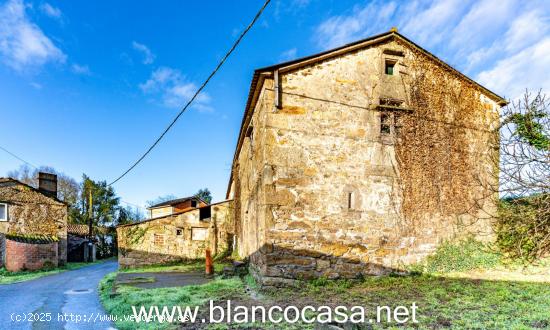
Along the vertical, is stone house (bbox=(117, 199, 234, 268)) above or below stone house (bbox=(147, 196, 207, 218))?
below

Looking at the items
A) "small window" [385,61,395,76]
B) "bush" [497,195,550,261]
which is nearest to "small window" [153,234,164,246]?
"small window" [385,61,395,76]

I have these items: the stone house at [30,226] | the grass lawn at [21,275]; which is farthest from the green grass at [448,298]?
the stone house at [30,226]

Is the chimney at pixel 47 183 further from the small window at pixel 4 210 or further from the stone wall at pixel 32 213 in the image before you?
the small window at pixel 4 210

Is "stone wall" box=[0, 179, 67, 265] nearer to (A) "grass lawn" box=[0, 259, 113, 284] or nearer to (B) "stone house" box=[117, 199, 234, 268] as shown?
(A) "grass lawn" box=[0, 259, 113, 284]

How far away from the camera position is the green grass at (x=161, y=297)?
6.31m

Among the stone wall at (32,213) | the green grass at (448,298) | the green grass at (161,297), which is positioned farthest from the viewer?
the stone wall at (32,213)

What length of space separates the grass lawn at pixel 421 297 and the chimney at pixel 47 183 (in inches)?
599

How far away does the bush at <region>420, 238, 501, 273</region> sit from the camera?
9891mm

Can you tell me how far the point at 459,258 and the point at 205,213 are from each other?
12187mm

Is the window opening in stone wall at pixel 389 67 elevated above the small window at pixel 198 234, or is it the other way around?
the window opening in stone wall at pixel 389 67

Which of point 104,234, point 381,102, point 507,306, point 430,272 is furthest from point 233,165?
point 104,234

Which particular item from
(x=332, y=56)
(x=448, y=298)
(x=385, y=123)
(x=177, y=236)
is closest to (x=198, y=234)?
(x=177, y=236)

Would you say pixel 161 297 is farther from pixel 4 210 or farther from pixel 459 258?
pixel 4 210

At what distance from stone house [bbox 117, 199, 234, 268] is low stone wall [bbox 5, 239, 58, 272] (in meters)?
5.10
